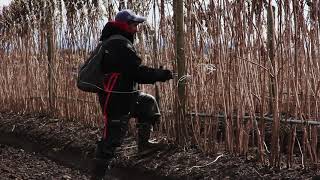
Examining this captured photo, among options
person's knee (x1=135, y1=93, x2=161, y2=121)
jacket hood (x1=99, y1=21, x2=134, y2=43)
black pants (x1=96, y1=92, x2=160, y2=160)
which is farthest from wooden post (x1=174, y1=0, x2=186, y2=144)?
jacket hood (x1=99, y1=21, x2=134, y2=43)

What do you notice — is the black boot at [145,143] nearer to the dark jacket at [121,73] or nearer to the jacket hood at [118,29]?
the dark jacket at [121,73]

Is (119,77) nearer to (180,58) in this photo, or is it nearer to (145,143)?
(180,58)

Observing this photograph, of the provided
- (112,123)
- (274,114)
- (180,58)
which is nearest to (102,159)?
(112,123)

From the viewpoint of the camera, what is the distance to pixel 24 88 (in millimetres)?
7047

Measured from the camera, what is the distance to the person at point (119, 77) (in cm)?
330

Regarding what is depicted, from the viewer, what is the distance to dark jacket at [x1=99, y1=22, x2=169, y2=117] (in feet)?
10.8

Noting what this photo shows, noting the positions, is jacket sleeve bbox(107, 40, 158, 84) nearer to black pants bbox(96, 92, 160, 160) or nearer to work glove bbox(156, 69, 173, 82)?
work glove bbox(156, 69, 173, 82)

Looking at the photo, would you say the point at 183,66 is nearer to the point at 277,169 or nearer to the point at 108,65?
the point at 108,65

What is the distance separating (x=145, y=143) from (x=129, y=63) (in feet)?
3.45

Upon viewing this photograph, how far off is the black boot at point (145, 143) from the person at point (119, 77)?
62cm

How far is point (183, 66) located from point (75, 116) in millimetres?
2248

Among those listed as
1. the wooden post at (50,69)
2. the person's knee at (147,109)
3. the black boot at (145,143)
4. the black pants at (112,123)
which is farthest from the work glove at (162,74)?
the wooden post at (50,69)

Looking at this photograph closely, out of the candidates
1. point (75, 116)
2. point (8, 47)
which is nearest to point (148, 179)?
point (75, 116)

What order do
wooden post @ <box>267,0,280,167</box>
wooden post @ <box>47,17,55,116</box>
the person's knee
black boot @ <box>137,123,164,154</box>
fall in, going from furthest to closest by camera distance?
wooden post @ <box>47,17,55,116</box>, black boot @ <box>137,123,164,154</box>, the person's knee, wooden post @ <box>267,0,280,167</box>
